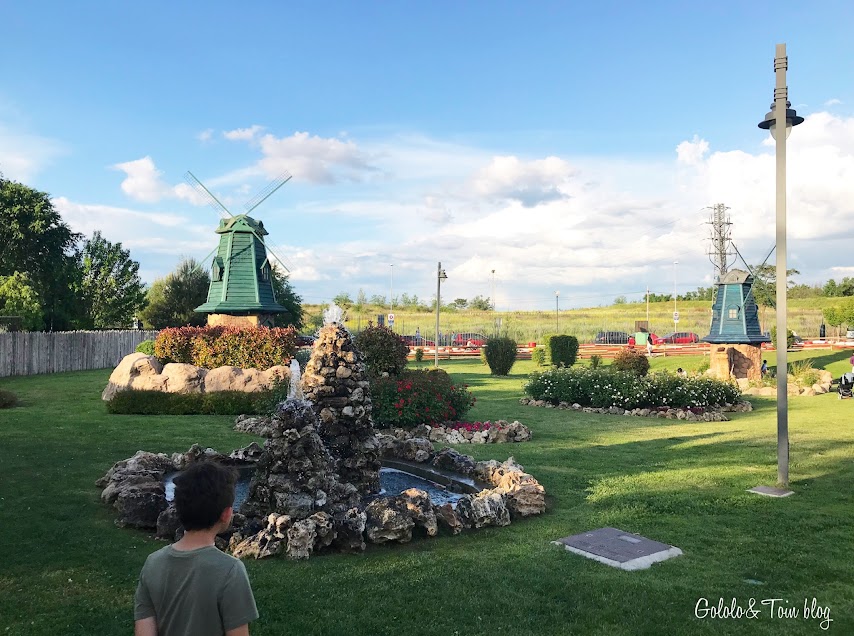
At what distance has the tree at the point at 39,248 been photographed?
35.3 metres

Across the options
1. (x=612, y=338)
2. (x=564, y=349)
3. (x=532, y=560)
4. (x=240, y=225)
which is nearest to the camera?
(x=532, y=560)

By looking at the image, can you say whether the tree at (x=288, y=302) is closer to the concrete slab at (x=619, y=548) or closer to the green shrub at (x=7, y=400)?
the green shrub at (x=7, y=400)

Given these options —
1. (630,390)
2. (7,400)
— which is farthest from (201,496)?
(7,400)

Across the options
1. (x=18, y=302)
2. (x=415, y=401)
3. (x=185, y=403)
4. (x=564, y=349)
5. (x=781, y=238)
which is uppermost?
(x=781, y=238)

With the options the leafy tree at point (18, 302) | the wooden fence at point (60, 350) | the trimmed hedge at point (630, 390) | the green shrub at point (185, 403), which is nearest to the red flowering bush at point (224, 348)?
the green shrub at point (185, 403)

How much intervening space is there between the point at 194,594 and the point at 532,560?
13.6 feet

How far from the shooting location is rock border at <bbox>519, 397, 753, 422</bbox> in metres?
16.4

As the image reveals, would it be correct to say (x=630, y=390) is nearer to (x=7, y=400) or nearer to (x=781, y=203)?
(x=781, y=203)

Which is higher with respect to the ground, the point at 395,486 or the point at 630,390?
the point at 630,390

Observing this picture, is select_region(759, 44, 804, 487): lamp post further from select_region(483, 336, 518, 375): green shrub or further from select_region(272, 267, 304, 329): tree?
select_region(272, 267, 304, 329): tree

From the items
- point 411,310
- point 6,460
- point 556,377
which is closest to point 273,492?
point 6,460

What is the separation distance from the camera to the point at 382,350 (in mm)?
18172

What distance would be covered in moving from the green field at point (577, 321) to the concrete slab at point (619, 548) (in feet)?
178

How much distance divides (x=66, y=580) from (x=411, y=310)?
307ft
